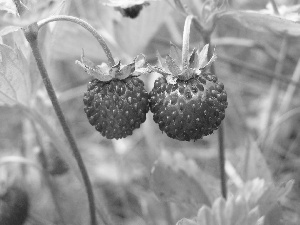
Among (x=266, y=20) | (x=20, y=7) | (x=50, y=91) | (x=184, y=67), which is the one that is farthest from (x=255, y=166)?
(x=20, y=7)

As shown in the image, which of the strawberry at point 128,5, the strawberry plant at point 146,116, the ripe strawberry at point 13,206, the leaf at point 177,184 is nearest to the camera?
the strawberry plant at point 146,116

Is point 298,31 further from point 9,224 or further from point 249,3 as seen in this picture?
point 249,3

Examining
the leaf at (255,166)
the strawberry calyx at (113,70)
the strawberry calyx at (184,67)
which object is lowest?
the leaf at (255,166)

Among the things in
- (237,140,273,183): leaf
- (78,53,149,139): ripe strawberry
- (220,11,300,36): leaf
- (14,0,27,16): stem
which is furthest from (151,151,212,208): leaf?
(14,0,27,16): stem

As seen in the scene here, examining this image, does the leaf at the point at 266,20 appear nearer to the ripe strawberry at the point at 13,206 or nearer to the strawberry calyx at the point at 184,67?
the strawberry calyx at the point at 184,67

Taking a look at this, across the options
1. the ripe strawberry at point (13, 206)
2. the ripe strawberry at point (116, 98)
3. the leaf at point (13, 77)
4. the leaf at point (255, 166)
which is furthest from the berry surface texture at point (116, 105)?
the ripe strawberry at point (13, 206)

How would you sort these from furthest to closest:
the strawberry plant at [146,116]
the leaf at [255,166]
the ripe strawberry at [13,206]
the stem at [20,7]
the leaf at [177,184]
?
the ripe strawberry at [13,206], the leaf at [255,166], the leaf at [177,184], the strawberry plant at [146,116], the stem at [20,7]

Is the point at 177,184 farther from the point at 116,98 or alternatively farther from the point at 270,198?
the point at 116,98
